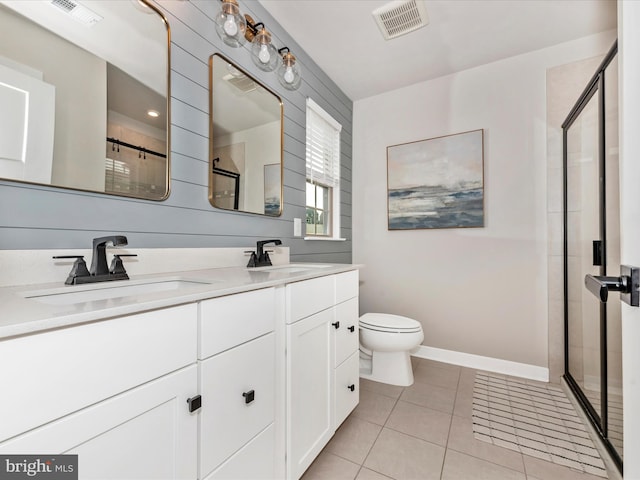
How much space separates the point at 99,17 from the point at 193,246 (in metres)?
0.95

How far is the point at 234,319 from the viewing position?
0.87 m

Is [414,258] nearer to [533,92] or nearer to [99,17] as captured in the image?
[533,92]

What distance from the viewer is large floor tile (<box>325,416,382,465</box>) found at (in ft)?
4.64

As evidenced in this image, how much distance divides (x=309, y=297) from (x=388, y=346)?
3.59 feet

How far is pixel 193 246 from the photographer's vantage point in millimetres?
1387

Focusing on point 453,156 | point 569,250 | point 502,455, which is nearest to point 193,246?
point 502,455

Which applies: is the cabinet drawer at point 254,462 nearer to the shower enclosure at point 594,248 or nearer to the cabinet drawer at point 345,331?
the cabinet drawer at point 345,331

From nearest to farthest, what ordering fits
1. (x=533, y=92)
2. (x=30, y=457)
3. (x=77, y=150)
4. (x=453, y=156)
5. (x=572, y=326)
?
(x=30, y=457) → (x=77, y=150) → (x=572, y=326) → (x=533, y=92) → (x=453, y=156)

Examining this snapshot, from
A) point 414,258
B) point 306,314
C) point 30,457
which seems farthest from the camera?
point 414,258

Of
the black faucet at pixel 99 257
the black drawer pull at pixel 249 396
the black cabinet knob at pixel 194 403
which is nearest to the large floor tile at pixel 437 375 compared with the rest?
the black drawer pull at pixel 249 396

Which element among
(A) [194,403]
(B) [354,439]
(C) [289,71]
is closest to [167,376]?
(A) [194,403]

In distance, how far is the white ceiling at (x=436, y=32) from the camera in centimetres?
183

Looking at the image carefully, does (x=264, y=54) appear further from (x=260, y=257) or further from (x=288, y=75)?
(x=260, y=257)

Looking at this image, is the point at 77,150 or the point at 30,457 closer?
the point at 30,457
